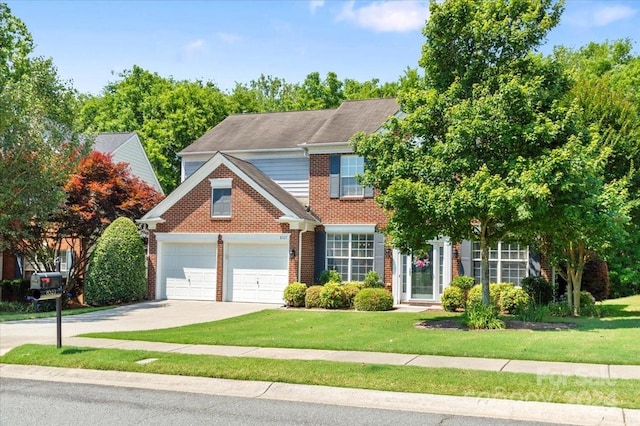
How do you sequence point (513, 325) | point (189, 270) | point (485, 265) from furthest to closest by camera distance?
point (189, 270) < point (485, 265) < point (513, 325)

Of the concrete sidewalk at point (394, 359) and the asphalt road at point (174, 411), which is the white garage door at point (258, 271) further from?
the asphalt road at point (174, 411)

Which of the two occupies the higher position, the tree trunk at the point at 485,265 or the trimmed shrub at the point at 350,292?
the tree trunk at the point at 485,265

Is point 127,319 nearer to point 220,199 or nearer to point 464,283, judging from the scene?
point 220,199

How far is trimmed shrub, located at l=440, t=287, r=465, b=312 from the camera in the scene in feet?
67.9

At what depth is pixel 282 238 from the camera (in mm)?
22703

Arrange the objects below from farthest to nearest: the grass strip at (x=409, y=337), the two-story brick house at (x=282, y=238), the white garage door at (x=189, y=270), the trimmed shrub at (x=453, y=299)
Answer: the white garage door at (x=189, y=270) < the two-story brick house at (x=282, y=238) < the trimmed shrub at (x=453, y=299) < the grass strip at (x=409, y=337)

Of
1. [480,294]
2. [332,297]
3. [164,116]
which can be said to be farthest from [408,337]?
[164,116]

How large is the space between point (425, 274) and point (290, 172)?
7221 millimetres

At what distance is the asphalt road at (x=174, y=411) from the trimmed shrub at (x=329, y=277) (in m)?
14.1

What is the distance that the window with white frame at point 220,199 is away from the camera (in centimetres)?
2361

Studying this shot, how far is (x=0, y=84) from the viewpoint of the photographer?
21438 millimetres

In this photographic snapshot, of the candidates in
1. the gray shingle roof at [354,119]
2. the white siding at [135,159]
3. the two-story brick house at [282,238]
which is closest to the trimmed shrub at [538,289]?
the two-story brick house at [282,238]

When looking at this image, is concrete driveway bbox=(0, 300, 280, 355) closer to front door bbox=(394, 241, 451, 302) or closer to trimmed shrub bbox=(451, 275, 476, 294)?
front door bbox=(394, 241, 451, 302)

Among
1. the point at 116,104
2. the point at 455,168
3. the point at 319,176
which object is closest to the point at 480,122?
the point at 455,168
